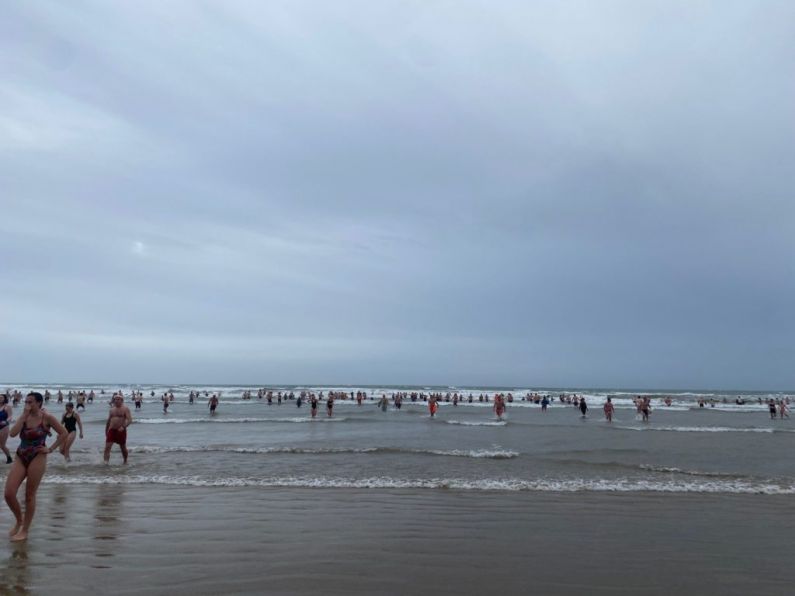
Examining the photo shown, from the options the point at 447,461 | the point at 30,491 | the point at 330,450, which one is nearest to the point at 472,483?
the point at 447,461

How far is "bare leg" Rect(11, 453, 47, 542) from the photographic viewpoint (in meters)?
6.96

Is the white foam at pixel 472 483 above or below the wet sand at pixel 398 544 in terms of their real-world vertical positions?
below

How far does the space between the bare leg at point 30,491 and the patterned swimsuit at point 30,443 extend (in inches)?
2.7

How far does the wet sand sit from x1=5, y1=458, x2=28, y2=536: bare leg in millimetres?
382

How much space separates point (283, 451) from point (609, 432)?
54.8ft

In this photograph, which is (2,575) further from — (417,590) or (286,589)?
(417,590)

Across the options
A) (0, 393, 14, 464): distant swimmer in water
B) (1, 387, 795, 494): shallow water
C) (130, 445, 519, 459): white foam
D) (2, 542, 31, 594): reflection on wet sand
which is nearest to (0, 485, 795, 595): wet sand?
(2, 542, 31, 594): reflection on wet sand

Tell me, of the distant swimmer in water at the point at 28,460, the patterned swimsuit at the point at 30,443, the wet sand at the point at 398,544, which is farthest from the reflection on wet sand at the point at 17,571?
the patterned swimsuit at the point at 30,443

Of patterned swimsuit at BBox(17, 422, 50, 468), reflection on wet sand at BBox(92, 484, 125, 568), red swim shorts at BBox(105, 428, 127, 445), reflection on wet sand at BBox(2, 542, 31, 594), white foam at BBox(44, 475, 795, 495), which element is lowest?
white foam at BBox(44, 475, 795, 495)

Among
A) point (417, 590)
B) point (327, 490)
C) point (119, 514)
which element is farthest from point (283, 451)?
point (417, 590)

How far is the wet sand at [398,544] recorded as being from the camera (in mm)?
5645

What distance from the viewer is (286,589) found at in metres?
5.40

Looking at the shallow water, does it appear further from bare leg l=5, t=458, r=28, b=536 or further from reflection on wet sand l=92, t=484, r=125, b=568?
bare leg l=5, t=458, r=28, b=536

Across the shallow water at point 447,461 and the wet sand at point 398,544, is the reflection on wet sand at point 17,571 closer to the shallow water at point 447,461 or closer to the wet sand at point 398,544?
the wet sand at point 398,544
